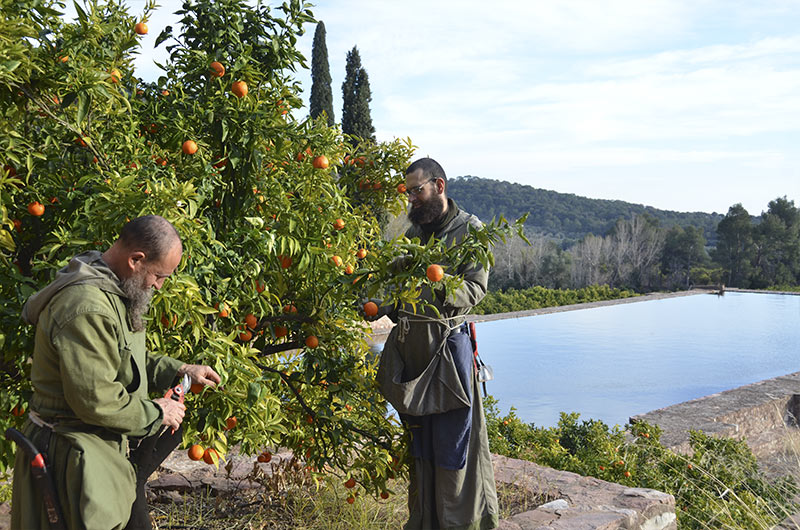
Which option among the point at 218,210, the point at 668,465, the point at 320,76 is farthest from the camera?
the point at 320,76

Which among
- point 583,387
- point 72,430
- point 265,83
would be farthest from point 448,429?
point 583,387

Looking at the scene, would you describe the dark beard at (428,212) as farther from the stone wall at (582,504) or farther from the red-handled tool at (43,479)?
the red-handled tool at (43,479)

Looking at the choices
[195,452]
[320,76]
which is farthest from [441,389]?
[320,76]

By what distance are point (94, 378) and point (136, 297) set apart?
23 cm

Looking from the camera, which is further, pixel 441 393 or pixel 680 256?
pixel 680 256

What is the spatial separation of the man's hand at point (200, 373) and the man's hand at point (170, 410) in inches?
5.5

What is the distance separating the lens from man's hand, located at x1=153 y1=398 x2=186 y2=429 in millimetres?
1736

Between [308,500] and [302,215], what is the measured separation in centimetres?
150

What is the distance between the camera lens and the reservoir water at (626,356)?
380 inches

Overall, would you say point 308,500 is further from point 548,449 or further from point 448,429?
point 548,449

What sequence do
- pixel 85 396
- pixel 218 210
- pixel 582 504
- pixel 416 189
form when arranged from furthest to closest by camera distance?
pixel 582 504
pixel 416 189
pixel 218 210
pixel 85 396

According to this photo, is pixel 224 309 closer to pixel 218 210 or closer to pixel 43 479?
pixel 218 210

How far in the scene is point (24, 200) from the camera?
2275mm

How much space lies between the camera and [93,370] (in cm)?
155
